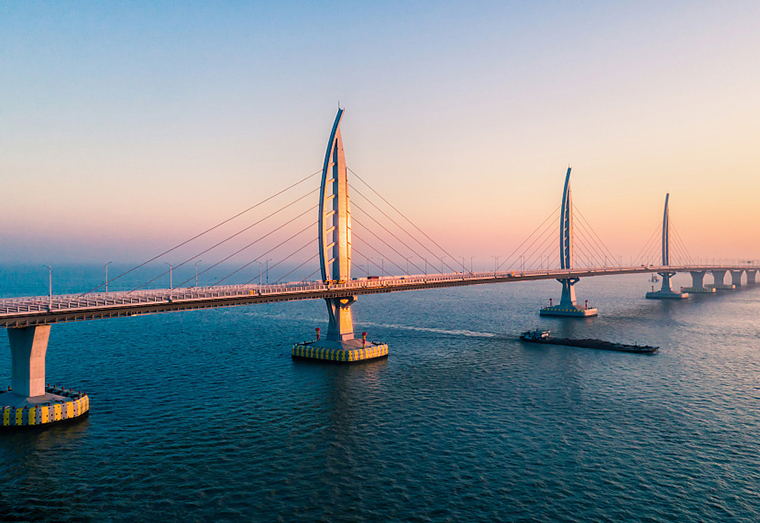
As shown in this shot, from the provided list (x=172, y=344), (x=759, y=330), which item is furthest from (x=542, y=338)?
(x=172, y=344)

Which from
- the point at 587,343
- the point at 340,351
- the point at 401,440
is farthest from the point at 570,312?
the point at 401,440

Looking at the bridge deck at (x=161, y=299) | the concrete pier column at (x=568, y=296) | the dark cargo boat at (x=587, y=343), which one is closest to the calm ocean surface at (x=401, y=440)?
the dark cargo boat at (x=587, y=343)

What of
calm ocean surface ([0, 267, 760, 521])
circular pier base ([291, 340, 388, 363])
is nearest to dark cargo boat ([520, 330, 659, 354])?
calm ocean surface ([0, 267, 760, 521])

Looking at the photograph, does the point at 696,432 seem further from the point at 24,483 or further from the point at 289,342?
the point at 289,342

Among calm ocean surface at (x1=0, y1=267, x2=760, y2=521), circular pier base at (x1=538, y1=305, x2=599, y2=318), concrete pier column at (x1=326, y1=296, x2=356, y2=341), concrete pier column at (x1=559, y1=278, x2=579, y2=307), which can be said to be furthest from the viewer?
concrete pier column at (x1=559, y1=278, x2=579, y2=307)

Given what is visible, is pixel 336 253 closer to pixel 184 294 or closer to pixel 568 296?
pixel 184 294

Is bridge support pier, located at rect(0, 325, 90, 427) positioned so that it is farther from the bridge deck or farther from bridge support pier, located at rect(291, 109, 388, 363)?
bridge support pier, located at rect(291, 109, 388, 363)

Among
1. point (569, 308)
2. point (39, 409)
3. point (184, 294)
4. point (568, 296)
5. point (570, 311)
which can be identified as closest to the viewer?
point (39, 409)

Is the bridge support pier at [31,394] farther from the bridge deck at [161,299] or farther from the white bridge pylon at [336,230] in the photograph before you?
the white bridge pylon at [336,230]
